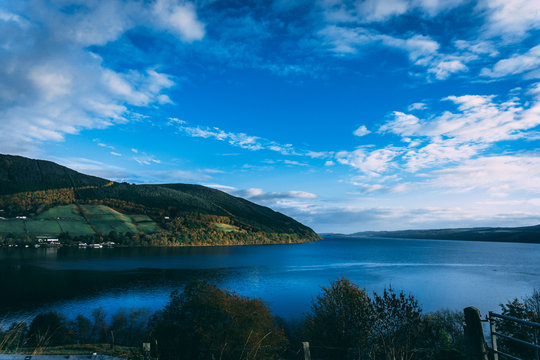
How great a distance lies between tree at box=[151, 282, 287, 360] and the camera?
20.7 m

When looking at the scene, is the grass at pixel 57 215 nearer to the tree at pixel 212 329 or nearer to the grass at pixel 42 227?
the grass at pixel 42 227

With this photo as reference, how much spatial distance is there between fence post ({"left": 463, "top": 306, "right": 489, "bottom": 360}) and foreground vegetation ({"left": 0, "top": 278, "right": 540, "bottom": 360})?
11.0m

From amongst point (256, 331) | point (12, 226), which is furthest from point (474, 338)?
point (12, 226)

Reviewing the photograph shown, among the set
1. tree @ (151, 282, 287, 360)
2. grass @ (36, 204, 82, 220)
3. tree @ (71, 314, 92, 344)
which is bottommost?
tree @ (71, 314, 92, 344)

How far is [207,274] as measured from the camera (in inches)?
3622

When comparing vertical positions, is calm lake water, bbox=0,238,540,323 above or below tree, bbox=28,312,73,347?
below

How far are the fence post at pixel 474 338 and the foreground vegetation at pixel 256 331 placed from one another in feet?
35.9

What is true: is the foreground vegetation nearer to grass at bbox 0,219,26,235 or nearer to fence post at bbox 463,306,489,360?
fence post at bbox 463,306,489,360

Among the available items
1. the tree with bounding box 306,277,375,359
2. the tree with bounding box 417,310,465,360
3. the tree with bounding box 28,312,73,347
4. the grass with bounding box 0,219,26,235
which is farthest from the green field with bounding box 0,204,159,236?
the tree with bounding box 417,310,465,360

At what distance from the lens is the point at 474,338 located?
254 inches

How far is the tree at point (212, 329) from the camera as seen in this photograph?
2070 cm

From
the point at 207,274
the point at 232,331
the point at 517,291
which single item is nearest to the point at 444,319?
the point at 232,331

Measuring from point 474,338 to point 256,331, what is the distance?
18158 mm

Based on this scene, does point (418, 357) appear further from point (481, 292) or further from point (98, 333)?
point (481, 292)
